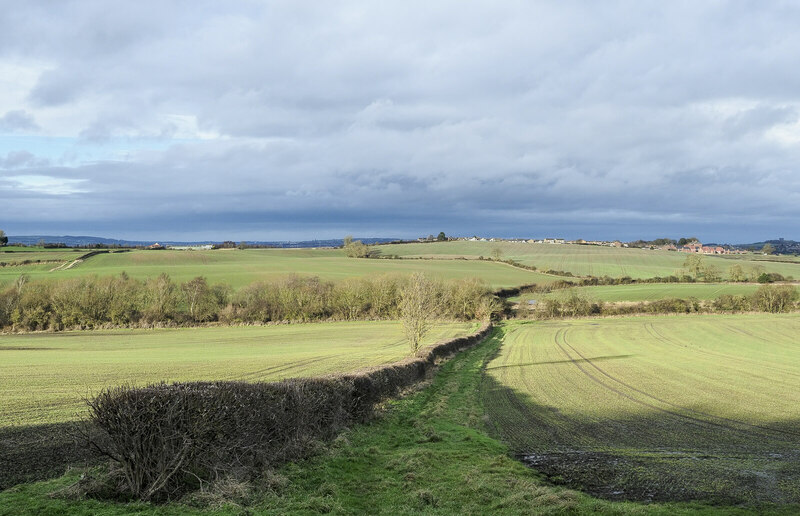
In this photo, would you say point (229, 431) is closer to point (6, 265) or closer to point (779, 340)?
point (779, 340)

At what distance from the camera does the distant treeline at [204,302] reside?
69062mm

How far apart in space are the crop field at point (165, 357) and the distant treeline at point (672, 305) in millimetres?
21438

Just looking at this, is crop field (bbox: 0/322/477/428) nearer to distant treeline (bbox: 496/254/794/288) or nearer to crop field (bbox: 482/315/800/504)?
crop field (bbox: 482/315/800/504)

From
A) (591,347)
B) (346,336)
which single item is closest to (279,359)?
(346,336)

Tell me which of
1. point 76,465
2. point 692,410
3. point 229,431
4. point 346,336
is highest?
point 229,431

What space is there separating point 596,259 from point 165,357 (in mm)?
122841

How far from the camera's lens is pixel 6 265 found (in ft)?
338

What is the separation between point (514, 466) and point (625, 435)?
6206mm

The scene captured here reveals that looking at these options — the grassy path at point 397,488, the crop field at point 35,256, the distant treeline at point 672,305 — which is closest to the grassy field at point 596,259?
the distant treeline at point 672,305

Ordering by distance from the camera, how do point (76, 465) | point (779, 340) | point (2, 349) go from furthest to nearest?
point (779, 340) < point (2, 349) < point (76, 465)

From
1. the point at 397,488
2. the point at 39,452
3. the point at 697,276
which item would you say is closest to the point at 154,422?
the point at 397,488

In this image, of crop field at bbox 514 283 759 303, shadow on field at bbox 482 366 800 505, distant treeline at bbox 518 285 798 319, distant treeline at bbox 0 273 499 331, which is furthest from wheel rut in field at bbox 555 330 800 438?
crop field at bbox 514 283 759 303

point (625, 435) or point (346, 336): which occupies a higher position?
point (625, 435)

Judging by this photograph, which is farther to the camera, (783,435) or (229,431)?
(783,435)
